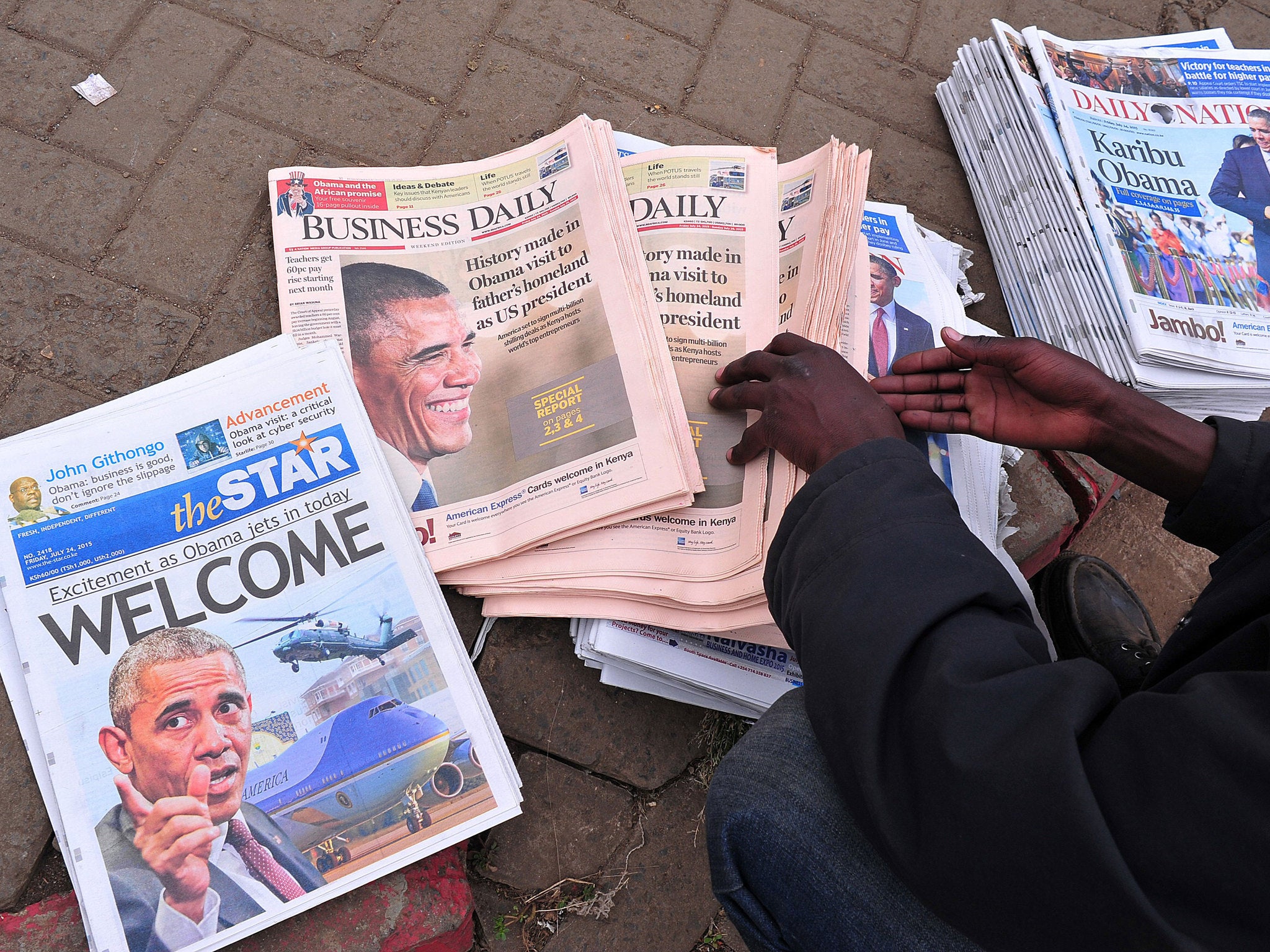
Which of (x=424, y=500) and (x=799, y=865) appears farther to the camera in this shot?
(x=424, y=500)

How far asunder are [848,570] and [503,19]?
1433 mm

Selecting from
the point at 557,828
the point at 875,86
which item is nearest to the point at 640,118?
the point at 875,86

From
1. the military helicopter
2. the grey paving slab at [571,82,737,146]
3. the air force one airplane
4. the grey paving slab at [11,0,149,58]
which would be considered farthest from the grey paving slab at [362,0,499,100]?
the air force one airplane

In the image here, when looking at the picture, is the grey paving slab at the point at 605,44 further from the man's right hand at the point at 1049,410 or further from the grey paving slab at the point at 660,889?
the grey paving slab at the point at 660,889

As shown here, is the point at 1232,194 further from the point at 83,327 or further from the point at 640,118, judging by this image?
the point at 83,327

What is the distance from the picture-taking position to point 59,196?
1467 mm

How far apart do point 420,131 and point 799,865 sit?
1427mm

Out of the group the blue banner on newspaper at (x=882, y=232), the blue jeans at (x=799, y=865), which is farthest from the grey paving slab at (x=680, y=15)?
the blue jeans at (x=799, y=865)

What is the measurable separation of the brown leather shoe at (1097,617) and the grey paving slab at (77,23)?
206cm

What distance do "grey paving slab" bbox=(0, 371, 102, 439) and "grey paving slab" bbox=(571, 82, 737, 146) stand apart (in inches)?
41.2

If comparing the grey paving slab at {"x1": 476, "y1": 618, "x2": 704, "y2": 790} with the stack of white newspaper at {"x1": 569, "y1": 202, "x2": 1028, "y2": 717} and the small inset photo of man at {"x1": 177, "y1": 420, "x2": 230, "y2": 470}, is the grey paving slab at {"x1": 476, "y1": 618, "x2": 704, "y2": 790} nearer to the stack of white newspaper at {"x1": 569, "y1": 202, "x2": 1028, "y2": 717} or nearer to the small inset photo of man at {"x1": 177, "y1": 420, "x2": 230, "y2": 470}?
the stack of white newspaper at {"x1": 569, "y1": 202, "x2": 1028, "y2": 717}

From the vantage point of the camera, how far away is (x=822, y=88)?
181cm

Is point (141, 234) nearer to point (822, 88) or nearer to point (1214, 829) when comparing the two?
point (822, 88)

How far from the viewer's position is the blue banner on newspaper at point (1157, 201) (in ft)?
4.98
